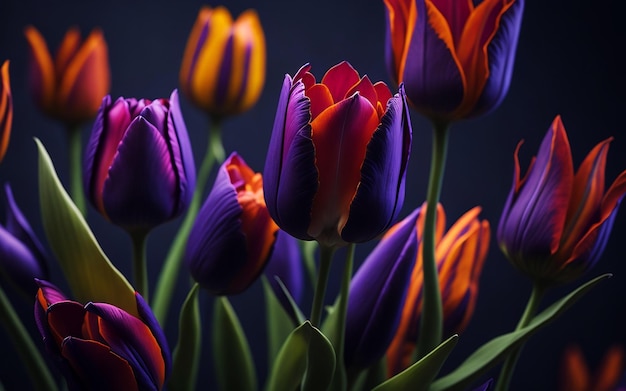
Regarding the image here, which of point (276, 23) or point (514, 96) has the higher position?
point (276, 23)

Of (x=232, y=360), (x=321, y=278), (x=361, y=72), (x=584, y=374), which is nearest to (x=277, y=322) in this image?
(x=232, y=360)

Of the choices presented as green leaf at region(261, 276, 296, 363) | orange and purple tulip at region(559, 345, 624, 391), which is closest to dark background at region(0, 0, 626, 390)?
orange and purple tulip at region(559, 345, 624, 391)

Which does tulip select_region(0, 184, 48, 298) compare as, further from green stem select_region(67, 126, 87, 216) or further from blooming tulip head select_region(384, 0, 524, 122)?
blooming tulip head select_region(384, 0, 524, 122)

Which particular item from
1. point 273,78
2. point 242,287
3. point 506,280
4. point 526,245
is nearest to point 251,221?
point 242,287

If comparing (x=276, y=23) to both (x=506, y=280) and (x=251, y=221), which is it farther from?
(x=251, y=221)

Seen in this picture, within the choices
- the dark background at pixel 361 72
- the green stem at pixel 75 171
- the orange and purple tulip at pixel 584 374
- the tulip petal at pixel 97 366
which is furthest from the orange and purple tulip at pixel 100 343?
the dark background at pixel 361 72

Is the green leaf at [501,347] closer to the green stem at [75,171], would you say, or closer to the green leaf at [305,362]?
the green leaf at [305,362]

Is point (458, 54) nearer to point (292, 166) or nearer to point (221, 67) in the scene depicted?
point (292, 166)
